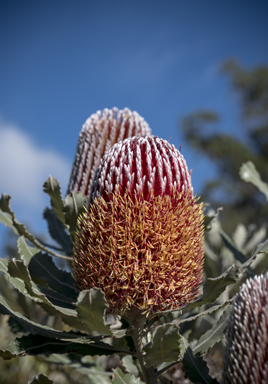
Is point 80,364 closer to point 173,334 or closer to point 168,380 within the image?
point 168,380

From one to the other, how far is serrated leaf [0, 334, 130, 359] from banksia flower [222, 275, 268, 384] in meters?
0.55

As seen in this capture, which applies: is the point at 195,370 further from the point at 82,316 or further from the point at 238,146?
the point at 238,146

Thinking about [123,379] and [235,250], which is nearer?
[123,379]

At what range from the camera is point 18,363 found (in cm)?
479

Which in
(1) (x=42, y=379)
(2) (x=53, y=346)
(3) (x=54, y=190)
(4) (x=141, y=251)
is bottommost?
(1) (x=42, y=379)

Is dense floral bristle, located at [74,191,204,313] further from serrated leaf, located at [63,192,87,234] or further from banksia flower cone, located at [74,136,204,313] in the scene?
serrated leaf, located at [63,192,87,234]

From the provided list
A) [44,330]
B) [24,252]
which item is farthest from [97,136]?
[44,330]

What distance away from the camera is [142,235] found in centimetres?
128

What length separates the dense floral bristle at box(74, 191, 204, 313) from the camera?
50.3 inches

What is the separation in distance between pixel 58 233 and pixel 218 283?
1.20 meters

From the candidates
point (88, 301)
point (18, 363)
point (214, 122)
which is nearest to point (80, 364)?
point (88, 301)

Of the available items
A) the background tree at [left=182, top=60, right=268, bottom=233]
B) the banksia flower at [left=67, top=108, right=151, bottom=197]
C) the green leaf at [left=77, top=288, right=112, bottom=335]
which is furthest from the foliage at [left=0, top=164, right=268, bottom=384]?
the background tree at [left=182, top=60, right=268, bottom=233]

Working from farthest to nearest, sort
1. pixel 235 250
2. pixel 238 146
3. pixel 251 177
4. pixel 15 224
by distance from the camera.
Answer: pixel 238 146 < pixel 251 177 < pixel 235 250 < pixel 15 224

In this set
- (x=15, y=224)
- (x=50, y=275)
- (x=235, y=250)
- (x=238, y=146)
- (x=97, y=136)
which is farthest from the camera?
(x=238, y=146)
